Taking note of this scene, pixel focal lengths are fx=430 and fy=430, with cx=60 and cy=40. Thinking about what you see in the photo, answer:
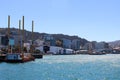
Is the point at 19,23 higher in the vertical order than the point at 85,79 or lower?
higher

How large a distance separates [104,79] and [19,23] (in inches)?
3206

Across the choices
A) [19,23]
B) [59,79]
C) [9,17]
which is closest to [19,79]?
[59,79]

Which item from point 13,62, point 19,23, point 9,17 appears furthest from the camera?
point 19,23

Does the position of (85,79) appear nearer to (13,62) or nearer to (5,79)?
(5,79)

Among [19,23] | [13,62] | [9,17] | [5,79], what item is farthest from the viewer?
[19,23]

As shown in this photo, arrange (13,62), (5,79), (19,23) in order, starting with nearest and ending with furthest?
1. (5,79)
2. (13,62)
3. (19,23)

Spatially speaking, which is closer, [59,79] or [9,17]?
[59,79]

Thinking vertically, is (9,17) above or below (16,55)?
above

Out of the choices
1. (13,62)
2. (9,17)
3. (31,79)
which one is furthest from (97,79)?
(9,17)

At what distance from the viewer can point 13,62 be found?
352ft

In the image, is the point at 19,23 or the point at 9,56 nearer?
the point at 9,56

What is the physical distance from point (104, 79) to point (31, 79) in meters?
9.62

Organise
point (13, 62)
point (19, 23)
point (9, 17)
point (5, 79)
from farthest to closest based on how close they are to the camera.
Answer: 1. point (19, 23)
2. point (9, 17)
3. point (13, 62)
4. point (5, 79)

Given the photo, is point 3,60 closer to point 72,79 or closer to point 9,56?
point 9,56
